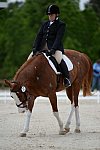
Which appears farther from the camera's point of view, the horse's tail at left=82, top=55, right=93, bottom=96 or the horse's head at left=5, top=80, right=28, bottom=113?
the horse's tail at left=82, top=55, right=93, bottom=96

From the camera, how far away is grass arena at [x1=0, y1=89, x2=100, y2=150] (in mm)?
10266

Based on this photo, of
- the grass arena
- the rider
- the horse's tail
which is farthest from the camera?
the horse's tail

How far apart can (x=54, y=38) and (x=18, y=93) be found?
1.50 m

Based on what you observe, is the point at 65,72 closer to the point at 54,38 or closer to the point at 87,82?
the point at 54,38

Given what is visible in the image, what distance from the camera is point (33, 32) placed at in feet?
127

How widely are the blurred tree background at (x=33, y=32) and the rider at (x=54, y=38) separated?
24651mm

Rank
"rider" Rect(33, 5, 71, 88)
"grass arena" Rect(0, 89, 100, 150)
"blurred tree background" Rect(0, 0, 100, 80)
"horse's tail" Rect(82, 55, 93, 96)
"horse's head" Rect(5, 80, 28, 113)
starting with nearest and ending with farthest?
"grass arena" Rect(0, 89, 100, 150), "horse's head" Rect(5, 80, 28, 113), "rider" Rect(33, 5, 71, 88), "horse's tail" Rect(82, 55, 93, 96), "blurred tree background" Rect(0, 0, 100, 80)

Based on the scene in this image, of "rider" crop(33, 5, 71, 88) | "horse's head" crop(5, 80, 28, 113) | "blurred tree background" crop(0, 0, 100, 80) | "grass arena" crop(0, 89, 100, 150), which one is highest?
"rider" crop(33, 5, 71, 88)

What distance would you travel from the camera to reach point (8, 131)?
1287 cm

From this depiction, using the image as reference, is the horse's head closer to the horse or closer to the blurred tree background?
the horse

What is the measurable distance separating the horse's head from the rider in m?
1.02

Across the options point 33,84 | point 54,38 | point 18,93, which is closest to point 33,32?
point 54,38

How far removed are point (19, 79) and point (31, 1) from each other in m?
29.2

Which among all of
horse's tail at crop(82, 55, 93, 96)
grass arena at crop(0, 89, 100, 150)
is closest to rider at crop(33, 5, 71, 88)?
grass arena at crop(0, 89, 100, 150)
